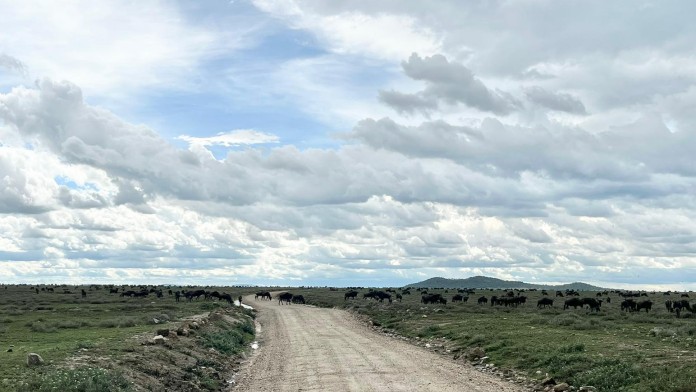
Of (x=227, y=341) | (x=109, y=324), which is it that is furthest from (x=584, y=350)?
(x=109, y=324)

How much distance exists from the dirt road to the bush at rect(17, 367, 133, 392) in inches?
215

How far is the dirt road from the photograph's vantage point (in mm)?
22203

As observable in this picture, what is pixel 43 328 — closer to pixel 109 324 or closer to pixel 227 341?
pixel 109 324

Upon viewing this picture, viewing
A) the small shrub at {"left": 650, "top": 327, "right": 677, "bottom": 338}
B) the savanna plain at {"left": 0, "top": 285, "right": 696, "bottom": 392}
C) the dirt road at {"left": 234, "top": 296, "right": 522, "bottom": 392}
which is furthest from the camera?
the small shrub at {"left": 650, "top": 327, "right": 677, "bottom": 338}

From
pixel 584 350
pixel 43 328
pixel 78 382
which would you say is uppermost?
pixel 584 350

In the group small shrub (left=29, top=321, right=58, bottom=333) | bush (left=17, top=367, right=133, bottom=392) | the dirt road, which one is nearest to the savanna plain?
bush (left=17, top=367, right=133, bottom=392)

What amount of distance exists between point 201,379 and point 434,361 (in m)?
Result: 11.3

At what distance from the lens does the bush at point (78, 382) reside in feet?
55.1

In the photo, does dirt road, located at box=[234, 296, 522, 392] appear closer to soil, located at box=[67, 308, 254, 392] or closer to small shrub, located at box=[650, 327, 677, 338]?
soil, located at box=[67, 308, 254, 392]

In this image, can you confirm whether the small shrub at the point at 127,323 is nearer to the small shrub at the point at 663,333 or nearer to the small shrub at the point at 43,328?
the small shrub at the point at 43,328

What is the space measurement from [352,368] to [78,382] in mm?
12166

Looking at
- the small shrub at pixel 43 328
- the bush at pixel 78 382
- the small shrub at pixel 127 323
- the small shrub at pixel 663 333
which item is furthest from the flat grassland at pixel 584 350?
the small shrub at pixel 43 328

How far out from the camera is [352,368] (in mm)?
26344

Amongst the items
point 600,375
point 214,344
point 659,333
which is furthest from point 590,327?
point 214,344
